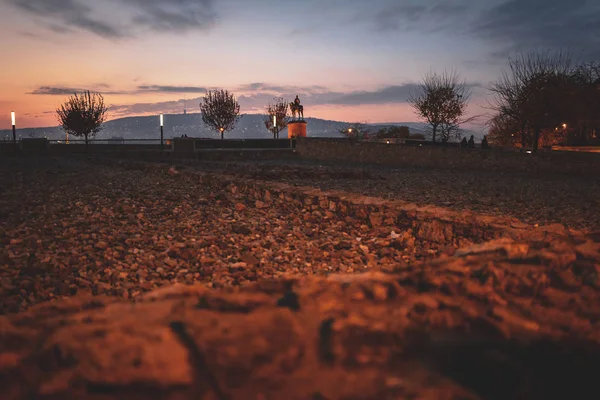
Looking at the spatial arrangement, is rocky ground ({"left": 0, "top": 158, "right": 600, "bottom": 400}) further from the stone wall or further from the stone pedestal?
the stone pedestal

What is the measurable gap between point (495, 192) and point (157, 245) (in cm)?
874

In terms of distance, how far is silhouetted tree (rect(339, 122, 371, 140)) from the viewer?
182ft

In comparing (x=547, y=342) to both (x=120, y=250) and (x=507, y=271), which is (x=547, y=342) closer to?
(x=507, y=271)

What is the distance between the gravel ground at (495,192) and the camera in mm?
7761

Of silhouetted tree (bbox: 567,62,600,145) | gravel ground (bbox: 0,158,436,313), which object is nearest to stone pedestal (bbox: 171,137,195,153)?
gravel ground (bbox: 0,158,436,313)

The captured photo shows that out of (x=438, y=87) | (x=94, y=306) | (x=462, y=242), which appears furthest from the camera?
(x=438, y=87)

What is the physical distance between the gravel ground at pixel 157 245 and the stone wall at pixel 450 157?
1259 cm

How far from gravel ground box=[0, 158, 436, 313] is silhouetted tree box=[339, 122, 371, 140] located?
154 ft

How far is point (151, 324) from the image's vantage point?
1.96 m

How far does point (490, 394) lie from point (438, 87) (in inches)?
1579

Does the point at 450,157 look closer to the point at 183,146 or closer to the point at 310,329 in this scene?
the point at 183,146

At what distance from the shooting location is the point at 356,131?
2264 inches

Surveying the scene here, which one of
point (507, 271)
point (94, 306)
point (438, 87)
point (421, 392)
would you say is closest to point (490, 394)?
point (421, 392)

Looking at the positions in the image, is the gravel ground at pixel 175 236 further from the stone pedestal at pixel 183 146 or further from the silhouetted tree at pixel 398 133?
the silhouetted tree at pixel 398 133
